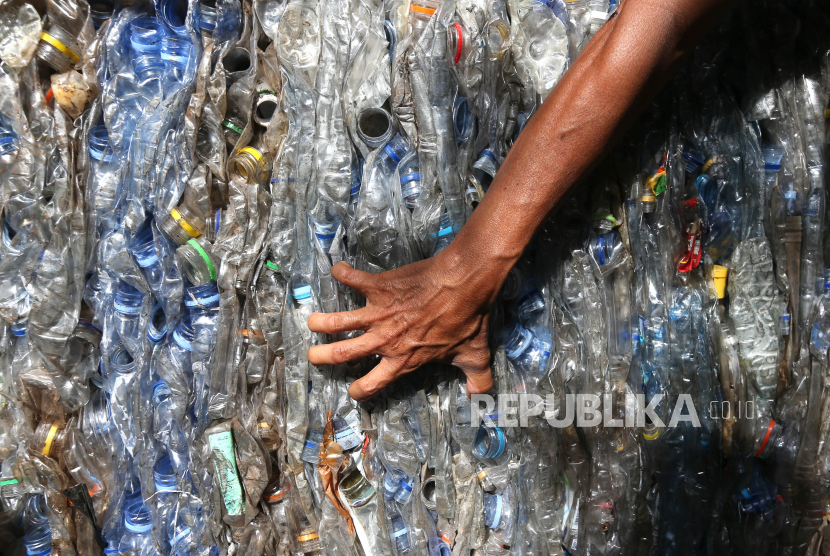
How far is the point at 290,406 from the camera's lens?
1.19 metres

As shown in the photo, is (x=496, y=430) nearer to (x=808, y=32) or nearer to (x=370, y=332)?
(x=370, y=332)

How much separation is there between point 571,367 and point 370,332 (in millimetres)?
528

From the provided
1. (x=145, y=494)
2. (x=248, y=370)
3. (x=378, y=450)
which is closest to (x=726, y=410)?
(x=378, y=450)

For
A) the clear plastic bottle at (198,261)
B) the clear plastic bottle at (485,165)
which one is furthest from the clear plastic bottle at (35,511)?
the clear plastic bottle at (485,165)

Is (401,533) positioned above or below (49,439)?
below

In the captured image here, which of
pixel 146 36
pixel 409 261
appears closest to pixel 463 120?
pixel 409 261

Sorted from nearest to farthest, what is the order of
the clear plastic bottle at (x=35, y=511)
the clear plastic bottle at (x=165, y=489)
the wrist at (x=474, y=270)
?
the wrist at (x=474, y=270)
the clear plastic bottle at (x=165, y=489)
the clear plastic bottle at (x=35, y=511)

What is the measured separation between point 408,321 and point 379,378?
16 cm

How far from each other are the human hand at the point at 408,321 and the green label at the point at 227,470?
35 centimetres

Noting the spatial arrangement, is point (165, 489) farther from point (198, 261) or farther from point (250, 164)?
point (250, 164)

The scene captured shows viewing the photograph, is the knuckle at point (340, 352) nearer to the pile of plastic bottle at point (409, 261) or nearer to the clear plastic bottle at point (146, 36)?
the pile of plastic bottle at point (409, 261)

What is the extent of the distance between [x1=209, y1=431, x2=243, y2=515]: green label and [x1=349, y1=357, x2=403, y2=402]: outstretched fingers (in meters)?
0.39

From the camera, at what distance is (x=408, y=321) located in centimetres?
107

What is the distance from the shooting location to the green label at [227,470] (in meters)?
1.20
